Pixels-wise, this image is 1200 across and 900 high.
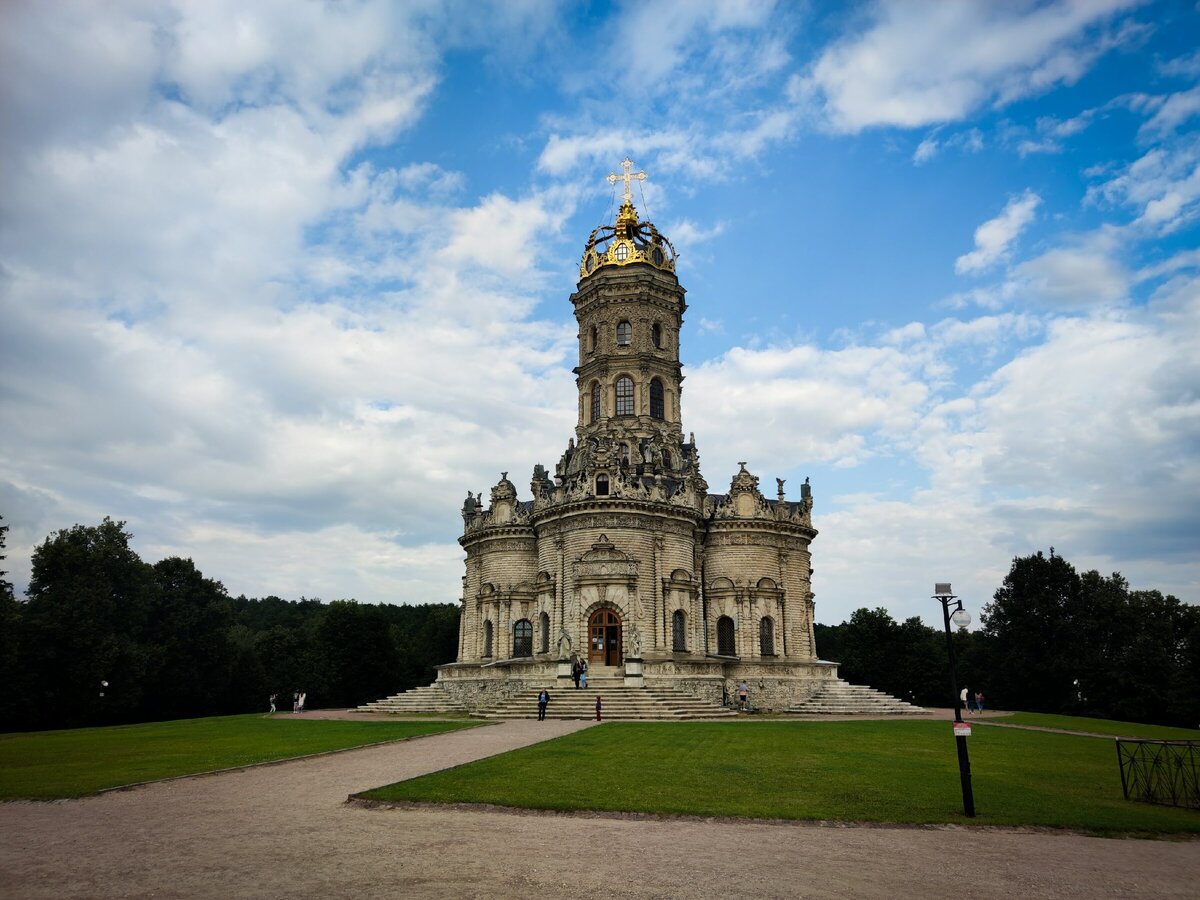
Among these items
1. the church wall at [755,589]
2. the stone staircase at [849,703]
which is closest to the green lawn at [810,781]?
the stone staircase at [849,703]

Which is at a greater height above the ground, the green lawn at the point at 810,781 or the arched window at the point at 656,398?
the arched window at the point at 656,398

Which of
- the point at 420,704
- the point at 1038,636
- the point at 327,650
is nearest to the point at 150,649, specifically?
the point at 327,650

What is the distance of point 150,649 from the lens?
52.3 m

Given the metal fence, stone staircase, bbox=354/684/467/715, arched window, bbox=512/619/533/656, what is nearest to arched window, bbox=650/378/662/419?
arched window, bbox=512/619/533/656

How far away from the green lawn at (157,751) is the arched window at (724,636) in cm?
1917

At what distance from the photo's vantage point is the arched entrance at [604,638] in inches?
1674

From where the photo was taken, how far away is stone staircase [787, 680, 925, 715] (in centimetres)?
4162

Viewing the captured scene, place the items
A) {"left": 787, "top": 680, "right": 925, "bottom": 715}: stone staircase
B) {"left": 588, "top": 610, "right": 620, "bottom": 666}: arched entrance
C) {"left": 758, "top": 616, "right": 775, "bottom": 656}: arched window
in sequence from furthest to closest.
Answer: {"left": 758, "top": 616, "right": 775, "bottom": 656}: arched window < {"left": 588, "top": 610, "right": 620, "bottom": 666}: arched entrance < {"left": 787, "top": 680, "right": 925, "bottom": 715}: stone staircase

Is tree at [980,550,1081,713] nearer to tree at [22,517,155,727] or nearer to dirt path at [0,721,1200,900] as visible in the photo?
dirt path at [0,721,1200,900]

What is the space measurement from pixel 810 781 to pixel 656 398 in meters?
38.1

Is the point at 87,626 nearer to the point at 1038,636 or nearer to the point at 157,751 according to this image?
the point at 157,751

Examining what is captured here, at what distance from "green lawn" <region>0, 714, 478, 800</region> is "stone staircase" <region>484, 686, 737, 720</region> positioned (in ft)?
12.2

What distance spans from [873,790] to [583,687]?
2405 cm

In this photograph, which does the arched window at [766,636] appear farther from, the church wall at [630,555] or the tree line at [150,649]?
the tree line at [150,649]
